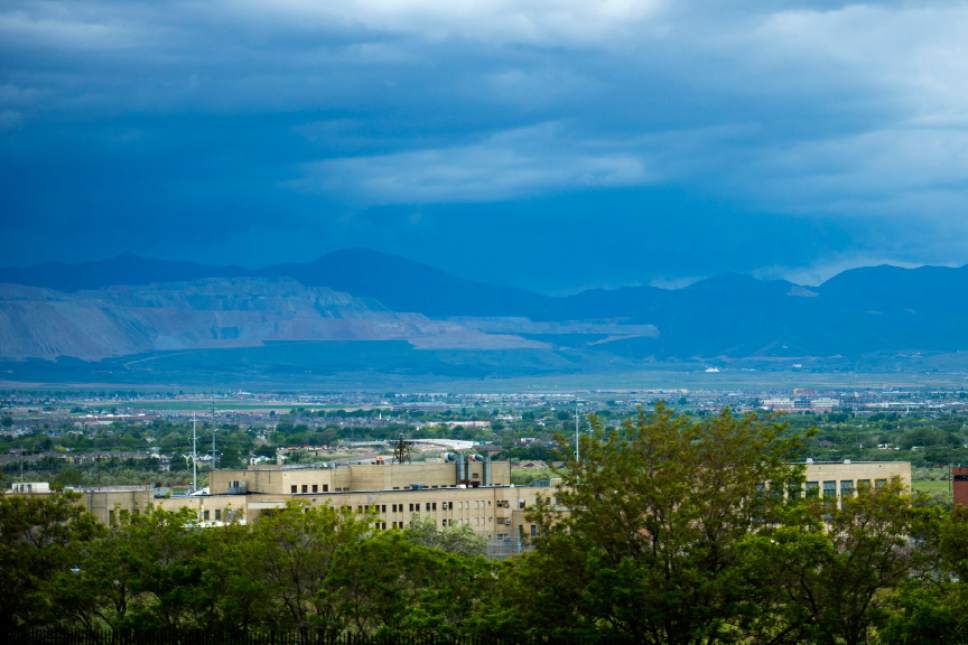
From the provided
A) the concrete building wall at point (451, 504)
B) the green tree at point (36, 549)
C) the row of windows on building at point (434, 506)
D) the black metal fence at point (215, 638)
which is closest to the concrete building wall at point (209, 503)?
the concrete building wall at point (451, 504)

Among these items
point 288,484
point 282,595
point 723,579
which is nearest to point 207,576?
point 282,595

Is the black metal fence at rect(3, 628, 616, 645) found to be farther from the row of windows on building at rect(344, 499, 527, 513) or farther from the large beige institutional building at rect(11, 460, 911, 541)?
the row of windows on building at rect(344, 499, 527, 513)

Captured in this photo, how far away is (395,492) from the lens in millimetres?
128875

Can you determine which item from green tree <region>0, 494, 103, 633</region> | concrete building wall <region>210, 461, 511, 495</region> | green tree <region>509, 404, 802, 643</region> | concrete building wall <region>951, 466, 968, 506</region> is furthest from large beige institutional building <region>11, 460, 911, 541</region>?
green tree <region>509, 404, 802, 643</region>

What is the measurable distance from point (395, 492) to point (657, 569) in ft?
237

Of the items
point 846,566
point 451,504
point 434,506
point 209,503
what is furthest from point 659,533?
point 451,504

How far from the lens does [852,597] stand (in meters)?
57.4

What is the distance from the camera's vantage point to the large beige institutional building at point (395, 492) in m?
122

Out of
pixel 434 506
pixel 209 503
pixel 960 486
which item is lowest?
pixel 434 506

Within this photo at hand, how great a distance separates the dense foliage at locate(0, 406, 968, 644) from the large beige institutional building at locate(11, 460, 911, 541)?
51.2m

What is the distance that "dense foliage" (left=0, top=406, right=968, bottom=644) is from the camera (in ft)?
187

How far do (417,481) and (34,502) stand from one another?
219 feet

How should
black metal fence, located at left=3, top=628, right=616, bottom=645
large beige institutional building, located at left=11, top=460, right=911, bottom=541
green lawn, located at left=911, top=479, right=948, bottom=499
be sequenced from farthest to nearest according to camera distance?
green lawn, located at left=911, top=479, right=948, bottom=499, large beige institutional building, located at left=11, top=460, right=911, bottom=541, black metal fence, located at left=3, top=628, right=616, bottom=645

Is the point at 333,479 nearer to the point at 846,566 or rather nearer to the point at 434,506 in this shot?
the point at 434,506
